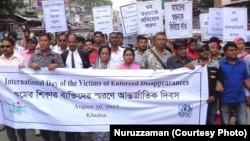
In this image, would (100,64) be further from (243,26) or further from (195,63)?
(243,26)

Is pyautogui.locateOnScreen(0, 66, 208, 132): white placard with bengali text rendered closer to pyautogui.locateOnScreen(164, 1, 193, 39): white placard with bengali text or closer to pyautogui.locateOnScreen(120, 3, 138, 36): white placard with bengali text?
A: pyautogui.locateOnScreen(164, 1, 193, 39): white placard with bengali text

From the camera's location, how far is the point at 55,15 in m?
A: 8.30

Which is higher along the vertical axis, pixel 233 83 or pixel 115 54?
pixel 115 54

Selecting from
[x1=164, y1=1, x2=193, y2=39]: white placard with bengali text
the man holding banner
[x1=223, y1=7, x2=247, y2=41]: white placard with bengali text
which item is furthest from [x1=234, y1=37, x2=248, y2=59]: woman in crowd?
the man holding banner

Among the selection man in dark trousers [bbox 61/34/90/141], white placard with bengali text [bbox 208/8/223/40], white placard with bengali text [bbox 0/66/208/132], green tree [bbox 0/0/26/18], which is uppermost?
green tree [bbox 0/0/26/18]

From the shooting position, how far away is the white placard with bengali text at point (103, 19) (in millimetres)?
9203

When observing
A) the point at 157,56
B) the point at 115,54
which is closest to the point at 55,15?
the point at 115,54

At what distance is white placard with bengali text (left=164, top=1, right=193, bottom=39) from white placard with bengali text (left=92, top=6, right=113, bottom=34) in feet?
8.86

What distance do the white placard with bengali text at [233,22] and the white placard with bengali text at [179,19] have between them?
0.65m

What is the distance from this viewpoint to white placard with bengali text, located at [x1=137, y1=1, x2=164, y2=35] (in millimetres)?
7020

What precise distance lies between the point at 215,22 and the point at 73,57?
2.95 metres

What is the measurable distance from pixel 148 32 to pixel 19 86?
8.90 ft

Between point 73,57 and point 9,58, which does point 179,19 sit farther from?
point 9,58

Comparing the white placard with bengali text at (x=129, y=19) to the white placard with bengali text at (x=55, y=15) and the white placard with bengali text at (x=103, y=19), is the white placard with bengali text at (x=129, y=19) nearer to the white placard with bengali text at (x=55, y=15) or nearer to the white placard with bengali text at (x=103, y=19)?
the white placard with bengali text at (x=103, y=19)
